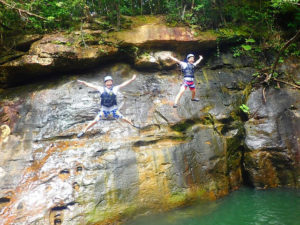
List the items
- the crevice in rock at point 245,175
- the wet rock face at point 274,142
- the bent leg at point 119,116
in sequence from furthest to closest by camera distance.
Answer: the crevice in rock at point 245,175 < the wet rock face at point 274,142 < the bent leg at point 119,116

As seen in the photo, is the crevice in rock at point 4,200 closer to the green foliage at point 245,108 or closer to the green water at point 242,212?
the green water at point 242,212

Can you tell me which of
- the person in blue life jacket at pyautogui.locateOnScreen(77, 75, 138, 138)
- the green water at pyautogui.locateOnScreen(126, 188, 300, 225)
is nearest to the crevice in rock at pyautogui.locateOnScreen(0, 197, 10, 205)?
the person in blue life jacket at pyautogui.locateOnScreen(77, 75, 138, 138)

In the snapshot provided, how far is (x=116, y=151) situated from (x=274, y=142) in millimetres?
5901

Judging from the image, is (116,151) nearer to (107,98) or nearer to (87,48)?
(107,98)

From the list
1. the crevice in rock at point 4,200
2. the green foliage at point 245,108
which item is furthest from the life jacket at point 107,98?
the green foliage at point 245,108

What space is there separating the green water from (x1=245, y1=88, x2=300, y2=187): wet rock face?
55cm

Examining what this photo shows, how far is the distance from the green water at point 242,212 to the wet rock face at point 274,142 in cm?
55

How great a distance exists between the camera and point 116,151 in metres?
7.32

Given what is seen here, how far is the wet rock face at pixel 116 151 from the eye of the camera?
6449 millimetres

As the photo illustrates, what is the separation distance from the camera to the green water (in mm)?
6512

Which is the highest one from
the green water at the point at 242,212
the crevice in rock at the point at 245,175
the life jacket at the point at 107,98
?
the life jacket at the point at 107,98

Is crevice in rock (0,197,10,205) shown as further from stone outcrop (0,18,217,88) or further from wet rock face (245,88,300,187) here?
wet rock face (245,88,300,187)

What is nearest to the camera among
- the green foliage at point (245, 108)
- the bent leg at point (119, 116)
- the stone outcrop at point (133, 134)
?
the stone outcrop at point (133, 134)

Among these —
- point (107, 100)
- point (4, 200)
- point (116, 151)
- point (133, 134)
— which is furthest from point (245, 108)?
point (4, 200)
